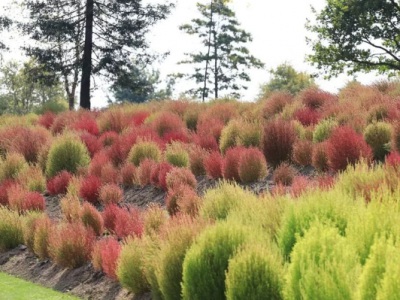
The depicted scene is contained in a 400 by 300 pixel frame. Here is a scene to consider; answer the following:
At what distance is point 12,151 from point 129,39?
10981mm

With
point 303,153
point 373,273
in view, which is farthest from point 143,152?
point 373,273

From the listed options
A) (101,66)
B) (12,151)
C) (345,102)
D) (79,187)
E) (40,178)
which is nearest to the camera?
(79,187)

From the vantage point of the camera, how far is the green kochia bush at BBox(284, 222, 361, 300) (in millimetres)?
3590

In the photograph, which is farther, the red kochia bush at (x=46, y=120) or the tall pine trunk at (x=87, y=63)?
the tall pine trunk at (x=87, y=63)

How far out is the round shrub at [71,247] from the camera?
727 centimetres

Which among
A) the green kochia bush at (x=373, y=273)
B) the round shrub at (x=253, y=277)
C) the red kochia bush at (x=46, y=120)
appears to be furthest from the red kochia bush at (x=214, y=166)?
the red kochia bush at (x=46, y=120)

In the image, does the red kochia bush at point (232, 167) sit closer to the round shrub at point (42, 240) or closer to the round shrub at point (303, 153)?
the round shrub at point (303, 153)

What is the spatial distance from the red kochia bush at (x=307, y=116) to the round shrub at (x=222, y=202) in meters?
5.47

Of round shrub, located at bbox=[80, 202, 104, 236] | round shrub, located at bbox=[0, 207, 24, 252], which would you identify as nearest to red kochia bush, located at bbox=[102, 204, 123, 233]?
round shrub, located at bbox=[80, 202, 104, 236]

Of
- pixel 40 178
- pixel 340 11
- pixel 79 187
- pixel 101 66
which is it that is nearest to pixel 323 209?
pixel 79 187

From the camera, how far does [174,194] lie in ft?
28.3

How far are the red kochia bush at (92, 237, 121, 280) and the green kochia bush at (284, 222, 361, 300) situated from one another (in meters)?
2.89

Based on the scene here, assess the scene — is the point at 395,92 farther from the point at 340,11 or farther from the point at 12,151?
the point at 340,11

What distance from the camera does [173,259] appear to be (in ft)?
17.5
